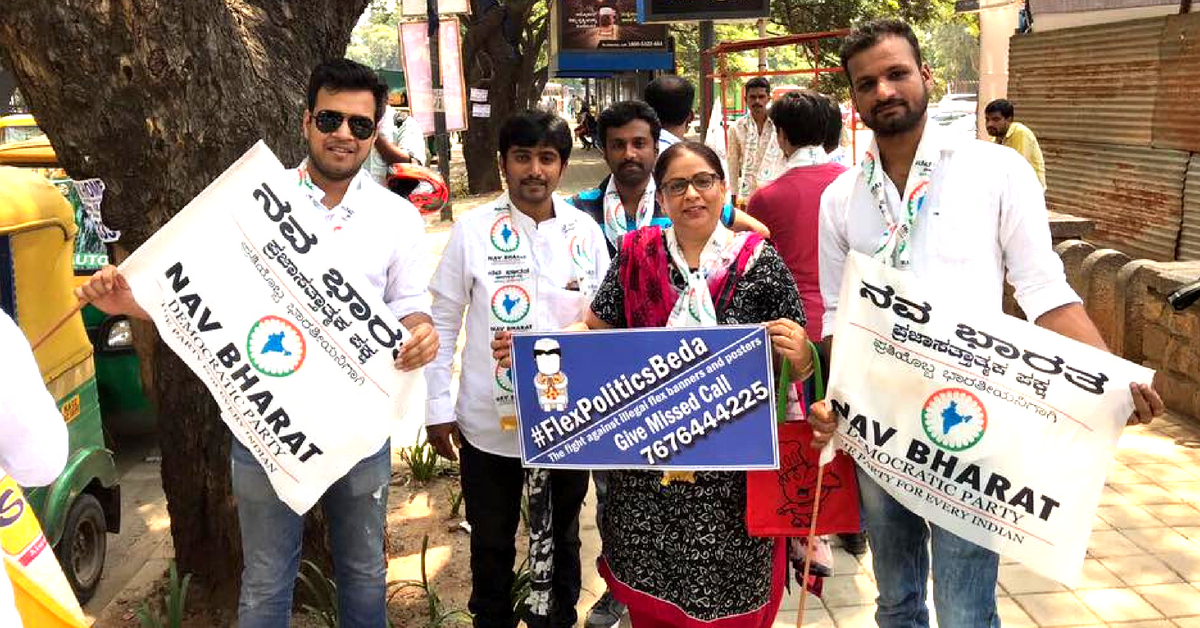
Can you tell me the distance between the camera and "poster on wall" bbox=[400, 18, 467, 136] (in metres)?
14.1

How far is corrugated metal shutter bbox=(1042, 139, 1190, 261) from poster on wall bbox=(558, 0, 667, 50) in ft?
47.9

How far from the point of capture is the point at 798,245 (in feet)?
14.3

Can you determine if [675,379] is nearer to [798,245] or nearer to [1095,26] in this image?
[798,245]

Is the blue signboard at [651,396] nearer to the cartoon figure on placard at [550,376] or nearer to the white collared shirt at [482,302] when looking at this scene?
the cartoon figure on placard at [550,376]

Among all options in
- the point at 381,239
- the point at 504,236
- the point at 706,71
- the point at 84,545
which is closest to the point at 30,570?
the point at 381,239

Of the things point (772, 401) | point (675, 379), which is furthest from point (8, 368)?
point (772, 401)

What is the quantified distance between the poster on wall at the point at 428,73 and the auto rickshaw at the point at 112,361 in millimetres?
7514

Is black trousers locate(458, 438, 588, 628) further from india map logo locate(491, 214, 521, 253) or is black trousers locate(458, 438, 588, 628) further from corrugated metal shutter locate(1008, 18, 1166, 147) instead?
corrugated metal shutter locate(1008, 18, 1166, 147)

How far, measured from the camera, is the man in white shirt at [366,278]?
2912mm

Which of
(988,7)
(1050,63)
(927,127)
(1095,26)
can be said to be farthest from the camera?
(988,7)

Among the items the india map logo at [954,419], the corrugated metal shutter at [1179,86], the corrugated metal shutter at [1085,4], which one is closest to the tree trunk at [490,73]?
the corrugated metal shutter at [1085,4]

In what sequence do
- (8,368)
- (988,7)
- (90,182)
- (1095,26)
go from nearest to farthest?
(8,368) < (90,182) < (1095,26) < (988,7)

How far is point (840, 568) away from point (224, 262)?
2919 mm

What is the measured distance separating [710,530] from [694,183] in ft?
3.13
